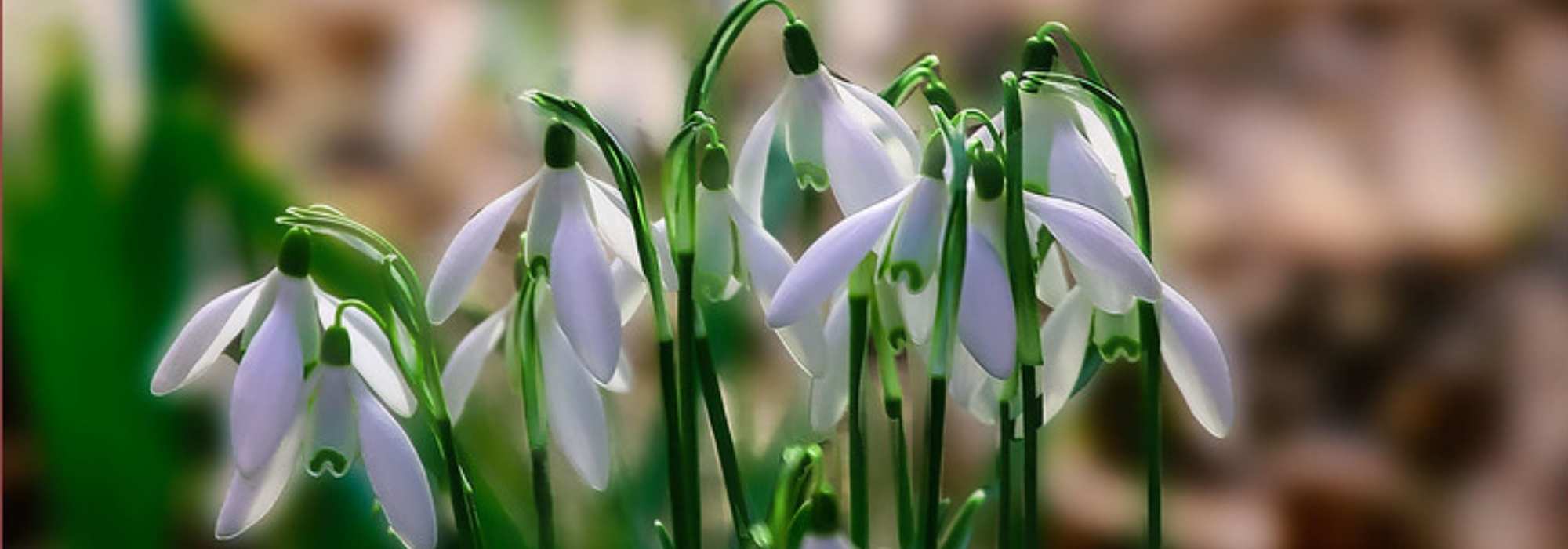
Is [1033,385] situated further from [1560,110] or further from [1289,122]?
[1560,110]

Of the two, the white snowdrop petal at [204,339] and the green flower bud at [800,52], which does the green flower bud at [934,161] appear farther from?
the white snowdrop petal at [204,339]

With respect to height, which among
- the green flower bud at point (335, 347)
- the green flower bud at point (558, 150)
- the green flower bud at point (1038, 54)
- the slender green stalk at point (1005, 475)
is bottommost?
the slender green stalk at point (1005, 475)

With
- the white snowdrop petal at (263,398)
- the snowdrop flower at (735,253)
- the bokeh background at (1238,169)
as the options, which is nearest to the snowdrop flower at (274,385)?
the white snowdrop petal at (263,398)

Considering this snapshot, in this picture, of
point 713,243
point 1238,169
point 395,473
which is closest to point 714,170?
point 713,243

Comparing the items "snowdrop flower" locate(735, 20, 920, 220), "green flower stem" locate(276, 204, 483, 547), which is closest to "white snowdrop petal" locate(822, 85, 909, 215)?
"snowdrop flower" locate(735, 20, 920, 220)

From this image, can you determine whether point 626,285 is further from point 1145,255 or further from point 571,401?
point 1145,255

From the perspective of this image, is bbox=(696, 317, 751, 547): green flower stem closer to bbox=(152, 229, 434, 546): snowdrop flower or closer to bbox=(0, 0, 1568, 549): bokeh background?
bbox=(152, 229, 434, 546): snowdrop flower
